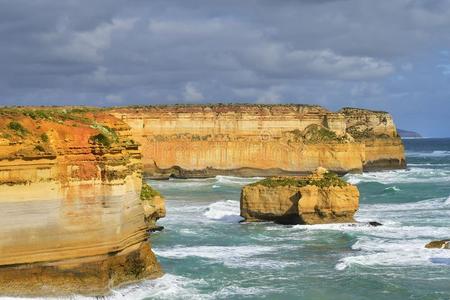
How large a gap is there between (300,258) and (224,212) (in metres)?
13.1

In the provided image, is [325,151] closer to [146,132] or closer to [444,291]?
[146,132]

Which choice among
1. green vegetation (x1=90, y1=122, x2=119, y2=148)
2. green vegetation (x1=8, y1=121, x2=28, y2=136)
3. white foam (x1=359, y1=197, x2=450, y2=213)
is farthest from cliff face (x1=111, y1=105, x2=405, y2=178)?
green vegetation (x1=8, y1=121, x2=28, y2=136)

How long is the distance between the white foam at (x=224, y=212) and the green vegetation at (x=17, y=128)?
1860cm

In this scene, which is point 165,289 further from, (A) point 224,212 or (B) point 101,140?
(A) point 224,212

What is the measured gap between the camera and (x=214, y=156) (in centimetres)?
7694

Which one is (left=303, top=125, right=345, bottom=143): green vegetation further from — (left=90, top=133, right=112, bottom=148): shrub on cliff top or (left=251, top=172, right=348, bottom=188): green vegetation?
(left=90, top=133, right=112, bottom=148): shrub on cliff top

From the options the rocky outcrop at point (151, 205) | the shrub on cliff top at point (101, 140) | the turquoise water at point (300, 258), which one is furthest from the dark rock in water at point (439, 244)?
the shrub on cliff top at point (101, 140)

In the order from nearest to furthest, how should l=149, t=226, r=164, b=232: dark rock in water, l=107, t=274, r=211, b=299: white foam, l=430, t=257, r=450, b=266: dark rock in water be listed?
l=107, t=274, r=211, b=299: white foam
l=430, t=257, r=450, b=266: dark rock in water
l=149, t=226, r=164, b=232: dark rock in water

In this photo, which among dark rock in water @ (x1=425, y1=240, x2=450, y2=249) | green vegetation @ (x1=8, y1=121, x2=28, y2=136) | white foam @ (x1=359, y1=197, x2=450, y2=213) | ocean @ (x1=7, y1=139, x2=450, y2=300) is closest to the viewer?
green vegetation @ (x1=8, y1=121, x2=28, y2=136)

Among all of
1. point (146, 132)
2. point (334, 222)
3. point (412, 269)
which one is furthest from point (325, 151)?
point (412, 269)

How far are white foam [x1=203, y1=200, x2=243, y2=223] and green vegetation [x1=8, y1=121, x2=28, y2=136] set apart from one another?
1860 cm

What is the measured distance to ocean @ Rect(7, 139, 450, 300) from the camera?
64.6 ft

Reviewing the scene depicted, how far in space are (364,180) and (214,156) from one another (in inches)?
744

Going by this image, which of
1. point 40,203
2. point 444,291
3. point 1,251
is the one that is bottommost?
point 444,291
